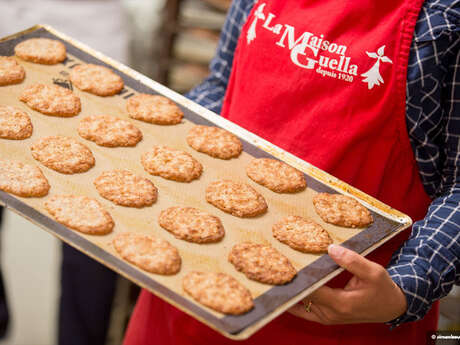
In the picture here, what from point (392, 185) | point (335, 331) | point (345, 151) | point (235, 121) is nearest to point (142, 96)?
point (235, 121)

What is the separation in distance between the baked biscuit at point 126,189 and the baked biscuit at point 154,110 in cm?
24

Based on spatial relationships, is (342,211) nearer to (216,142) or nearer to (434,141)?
(434,141)

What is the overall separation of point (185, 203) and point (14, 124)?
523 millimetres

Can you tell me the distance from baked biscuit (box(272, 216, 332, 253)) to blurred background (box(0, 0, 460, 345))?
133 centimetres

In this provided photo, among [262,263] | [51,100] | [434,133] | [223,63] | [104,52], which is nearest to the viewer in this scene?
[262,263]

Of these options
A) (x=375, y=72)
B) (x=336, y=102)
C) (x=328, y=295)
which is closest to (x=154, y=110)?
(x=336, y=102)

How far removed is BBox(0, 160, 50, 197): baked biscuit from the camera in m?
1.35

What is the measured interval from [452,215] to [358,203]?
0.24 metres

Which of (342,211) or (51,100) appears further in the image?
(51,100)

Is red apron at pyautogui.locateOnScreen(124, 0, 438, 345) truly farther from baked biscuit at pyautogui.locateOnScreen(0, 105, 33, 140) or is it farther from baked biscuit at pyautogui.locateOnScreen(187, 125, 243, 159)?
baked biscuit at pyautogui.locateOnScreen(0, 105, 33, 140)

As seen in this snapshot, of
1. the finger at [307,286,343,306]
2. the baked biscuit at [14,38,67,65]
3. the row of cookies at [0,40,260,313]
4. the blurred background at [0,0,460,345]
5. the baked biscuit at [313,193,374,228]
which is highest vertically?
the baked biscuit at [14,38,67,65]

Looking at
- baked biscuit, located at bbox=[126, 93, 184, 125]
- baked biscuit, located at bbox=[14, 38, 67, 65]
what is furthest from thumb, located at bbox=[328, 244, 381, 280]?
baked biscuit, located at bbox=[14, 38, 67, 65]

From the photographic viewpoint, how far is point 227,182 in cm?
155

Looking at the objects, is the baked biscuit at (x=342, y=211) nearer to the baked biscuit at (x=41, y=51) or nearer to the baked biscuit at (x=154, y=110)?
the baked biscuit at (x=154, y=110)
